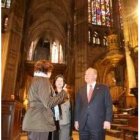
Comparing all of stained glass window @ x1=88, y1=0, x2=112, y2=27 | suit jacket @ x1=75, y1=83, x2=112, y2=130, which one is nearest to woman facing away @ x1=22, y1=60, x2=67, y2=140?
suit jacket @ x1=75, y1=83, x2=112, y2=130

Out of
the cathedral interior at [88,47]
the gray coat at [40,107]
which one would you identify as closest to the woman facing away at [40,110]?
the gray coat at [40,107]

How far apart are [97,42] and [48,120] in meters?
14.6

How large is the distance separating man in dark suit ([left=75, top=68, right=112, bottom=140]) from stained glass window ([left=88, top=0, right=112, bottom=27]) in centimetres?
1482

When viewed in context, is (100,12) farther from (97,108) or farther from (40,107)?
(40,107)

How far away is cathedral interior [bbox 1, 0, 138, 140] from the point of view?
382 inches

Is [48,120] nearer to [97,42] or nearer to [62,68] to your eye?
[97,42]

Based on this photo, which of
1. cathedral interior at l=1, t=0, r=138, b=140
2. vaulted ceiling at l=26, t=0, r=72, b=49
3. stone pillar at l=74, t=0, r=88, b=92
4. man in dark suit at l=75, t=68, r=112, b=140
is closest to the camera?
man in dark suit at l=75, t=68, r=112, b=140

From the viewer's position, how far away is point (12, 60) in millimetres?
12969

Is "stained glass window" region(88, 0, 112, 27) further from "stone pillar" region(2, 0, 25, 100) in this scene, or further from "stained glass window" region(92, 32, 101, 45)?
"stone pillar" region(2, 0, 25, 100)

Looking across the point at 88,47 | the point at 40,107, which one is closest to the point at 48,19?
the point at 88,47

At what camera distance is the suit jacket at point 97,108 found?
301cm

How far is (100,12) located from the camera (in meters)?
18.3

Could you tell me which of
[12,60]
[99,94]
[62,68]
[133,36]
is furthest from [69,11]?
[99,94]

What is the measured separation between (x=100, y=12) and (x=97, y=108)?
16.2m
